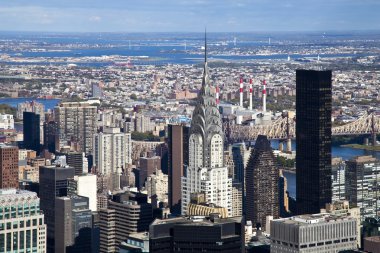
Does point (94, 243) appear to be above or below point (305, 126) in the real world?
below

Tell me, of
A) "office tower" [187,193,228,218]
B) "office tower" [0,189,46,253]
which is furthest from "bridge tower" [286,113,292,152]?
"office tower" [0,189,46,253]

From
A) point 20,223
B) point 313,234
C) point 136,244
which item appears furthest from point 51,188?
point 313,234

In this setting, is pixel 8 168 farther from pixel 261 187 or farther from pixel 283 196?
pixel 283 196

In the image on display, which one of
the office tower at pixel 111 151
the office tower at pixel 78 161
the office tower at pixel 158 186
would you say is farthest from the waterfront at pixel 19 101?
the office tower at pixel 158 186

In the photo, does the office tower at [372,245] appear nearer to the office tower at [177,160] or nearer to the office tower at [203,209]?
the office tower at [203,209]

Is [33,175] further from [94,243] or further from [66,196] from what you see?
[94,243]

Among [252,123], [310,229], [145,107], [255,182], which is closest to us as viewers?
[310,229]

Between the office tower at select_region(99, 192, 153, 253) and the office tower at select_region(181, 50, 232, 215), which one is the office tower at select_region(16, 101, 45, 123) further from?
the office tower at select_region(99, 192, 153, 253)

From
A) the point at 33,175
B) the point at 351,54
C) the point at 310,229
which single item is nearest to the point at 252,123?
the point at 351,54
